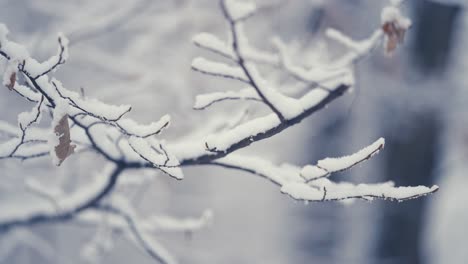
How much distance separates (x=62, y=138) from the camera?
0.95 meters

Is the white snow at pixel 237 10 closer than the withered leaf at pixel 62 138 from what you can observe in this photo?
Yes

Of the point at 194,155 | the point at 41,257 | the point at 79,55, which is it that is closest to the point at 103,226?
the point at 194,155

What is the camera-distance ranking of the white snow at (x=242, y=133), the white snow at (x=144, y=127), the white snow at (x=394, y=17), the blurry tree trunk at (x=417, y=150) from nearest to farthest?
the white snow at (x=144, y=127)
the white snow at (x=242, y=133)
the white snow at (x=394, y=17)
the blurry tree trunk at (x=417, y=150)

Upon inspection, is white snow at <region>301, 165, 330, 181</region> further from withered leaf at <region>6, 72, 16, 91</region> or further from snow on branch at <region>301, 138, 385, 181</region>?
withered leaf at <region>6, 72, 16, 91</region>

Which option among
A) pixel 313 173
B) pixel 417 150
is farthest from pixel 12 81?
pixel 417 150

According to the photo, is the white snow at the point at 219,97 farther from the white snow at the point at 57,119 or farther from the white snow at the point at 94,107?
the white snow at the point at 57,119

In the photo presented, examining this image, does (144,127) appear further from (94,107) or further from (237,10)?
(237,10)

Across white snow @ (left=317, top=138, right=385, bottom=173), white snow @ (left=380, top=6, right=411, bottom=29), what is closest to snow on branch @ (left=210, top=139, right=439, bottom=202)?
white snow @ (left=317, top=138, right=385, bottom=173)

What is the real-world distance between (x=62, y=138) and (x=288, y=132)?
4310 mm

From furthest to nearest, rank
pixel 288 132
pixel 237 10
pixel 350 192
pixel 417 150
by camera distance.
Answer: pixel 288 132 → pixel 417 150 → pixel 350 192 → pixel 237 10

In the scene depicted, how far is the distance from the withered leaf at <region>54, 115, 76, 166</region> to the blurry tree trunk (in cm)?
301

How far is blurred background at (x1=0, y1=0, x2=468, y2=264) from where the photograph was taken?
295 cm

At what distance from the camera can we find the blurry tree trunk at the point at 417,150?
10.6 ft

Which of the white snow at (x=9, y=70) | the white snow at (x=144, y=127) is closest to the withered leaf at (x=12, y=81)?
the white snow at (x=9, y=70)
